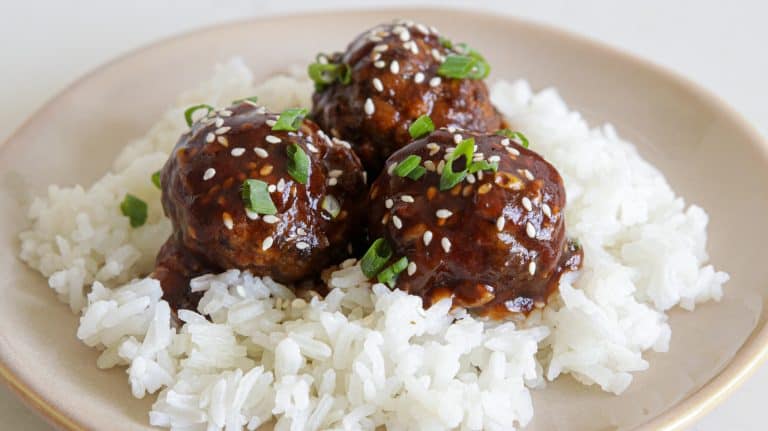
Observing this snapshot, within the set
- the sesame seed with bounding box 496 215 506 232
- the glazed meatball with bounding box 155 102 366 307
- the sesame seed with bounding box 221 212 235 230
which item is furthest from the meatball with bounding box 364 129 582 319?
the sesame seed with bounding box 221 212 235 230

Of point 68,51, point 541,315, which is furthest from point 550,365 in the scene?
point 68,51

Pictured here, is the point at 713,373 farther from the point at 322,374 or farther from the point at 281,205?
the point at 281,205

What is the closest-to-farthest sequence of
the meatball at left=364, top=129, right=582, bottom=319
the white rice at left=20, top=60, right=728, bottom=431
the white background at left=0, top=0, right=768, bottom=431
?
the white rice at left=20, top=60, right=728, bottom=431 → the meatball at left=364, top=129, right=582, bottom=319 → the white background at left=0, top=0, right=768, bottom=431

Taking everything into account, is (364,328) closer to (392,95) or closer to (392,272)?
(392,272)

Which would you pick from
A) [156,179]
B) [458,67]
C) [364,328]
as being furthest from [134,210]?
[458,67]

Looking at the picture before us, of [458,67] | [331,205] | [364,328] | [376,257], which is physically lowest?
[364,328]

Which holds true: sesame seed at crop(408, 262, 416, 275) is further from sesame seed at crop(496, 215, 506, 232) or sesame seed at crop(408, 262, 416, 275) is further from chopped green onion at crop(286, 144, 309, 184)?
chopped green onion at crop(286, 144, 309, 184)
